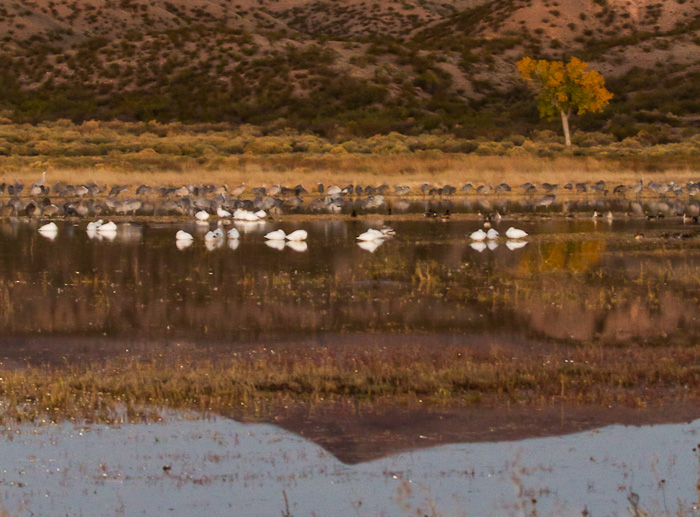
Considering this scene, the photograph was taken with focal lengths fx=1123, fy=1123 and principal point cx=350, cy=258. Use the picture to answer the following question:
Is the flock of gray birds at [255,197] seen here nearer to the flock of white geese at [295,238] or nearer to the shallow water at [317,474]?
the flock of white geese at [295,238]

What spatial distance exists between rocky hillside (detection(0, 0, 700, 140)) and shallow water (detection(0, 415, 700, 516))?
5944 centimetres

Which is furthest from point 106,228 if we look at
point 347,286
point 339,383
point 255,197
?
point 339,383

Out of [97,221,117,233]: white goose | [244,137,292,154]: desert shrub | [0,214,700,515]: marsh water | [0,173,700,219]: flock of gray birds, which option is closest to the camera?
[0,214,700,515]: marsh water

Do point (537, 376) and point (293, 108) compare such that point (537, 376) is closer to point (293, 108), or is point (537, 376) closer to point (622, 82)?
point (293, 108)

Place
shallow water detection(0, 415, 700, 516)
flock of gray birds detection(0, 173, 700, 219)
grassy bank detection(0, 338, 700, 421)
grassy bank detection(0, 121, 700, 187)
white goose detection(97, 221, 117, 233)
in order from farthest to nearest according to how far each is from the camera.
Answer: grassy bank detection(0, 121, 700, 187)
flock of gray birds detection(0, 173, 700, 219)
white goose detection(97, 221, 117, 233)
grassy bank detection(0, 338, 700, 421)
shallow water detection(0, 415, 700, 516)

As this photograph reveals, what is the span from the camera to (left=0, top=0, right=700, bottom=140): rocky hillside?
77.3 meters

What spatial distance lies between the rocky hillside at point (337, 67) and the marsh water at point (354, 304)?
154 feet

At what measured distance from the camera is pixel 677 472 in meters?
7.34

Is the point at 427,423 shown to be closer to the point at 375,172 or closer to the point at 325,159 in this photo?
the point at 375,172

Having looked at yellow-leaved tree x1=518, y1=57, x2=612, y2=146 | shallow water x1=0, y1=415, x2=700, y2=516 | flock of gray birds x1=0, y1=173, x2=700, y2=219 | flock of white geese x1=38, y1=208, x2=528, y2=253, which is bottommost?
flock of gray birds x1=0, y1=173, x2=700, y2=219

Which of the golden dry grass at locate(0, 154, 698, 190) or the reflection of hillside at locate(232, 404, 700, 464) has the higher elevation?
the reflection of hillside at locate(232, 404, 700, 464)

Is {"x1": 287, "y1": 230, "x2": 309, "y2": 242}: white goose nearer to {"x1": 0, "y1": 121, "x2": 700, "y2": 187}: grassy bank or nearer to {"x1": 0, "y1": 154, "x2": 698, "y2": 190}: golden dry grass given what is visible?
{"x1": 0, "y1": 154, "x2": 698, "y2": 190}: golden dry grass

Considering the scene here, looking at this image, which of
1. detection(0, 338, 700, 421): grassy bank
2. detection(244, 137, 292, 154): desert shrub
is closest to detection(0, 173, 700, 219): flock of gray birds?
detection(244, 137, 292, 154): desert shrub

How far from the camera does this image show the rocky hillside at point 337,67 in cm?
7731
